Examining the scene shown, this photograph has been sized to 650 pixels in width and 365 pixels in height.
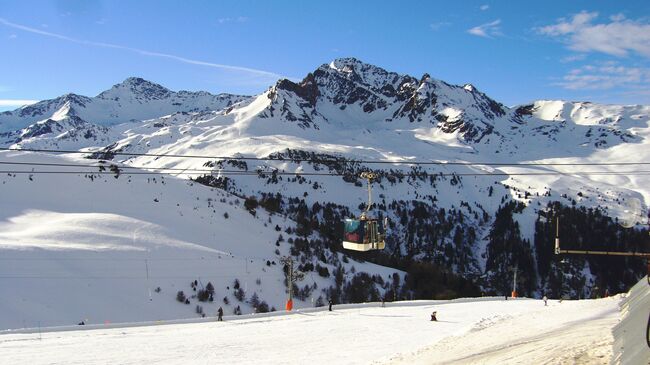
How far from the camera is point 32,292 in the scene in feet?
145

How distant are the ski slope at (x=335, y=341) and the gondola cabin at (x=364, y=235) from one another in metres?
4.59

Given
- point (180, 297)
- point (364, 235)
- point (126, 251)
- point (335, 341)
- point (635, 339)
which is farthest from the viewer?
point (126, 251)

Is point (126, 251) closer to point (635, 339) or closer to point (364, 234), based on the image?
point (364, 234)

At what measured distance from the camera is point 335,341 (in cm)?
2609

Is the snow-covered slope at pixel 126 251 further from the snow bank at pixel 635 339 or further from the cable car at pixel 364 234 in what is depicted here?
the snow bank at pixel 635 339

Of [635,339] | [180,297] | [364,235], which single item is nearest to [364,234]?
[364,235]

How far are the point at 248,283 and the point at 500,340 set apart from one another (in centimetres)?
4376

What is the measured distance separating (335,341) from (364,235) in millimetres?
6156

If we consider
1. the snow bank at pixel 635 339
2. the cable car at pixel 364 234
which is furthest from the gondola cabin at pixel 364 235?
the snow bank at pixel 635 339

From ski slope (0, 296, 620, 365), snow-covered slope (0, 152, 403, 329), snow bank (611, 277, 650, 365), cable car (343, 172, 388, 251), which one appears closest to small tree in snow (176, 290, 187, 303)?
snow-covered slope (0, 152, 403, 329)

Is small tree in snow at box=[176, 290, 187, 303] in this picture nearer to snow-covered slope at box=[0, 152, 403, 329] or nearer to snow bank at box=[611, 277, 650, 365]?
snow-covered slope at box=[0, 152, 403, 329]

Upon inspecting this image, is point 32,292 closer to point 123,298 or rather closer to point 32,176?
point 123,298

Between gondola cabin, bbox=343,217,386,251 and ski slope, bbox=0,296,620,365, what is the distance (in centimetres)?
459

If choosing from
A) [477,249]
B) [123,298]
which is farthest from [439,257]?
[123,298]
